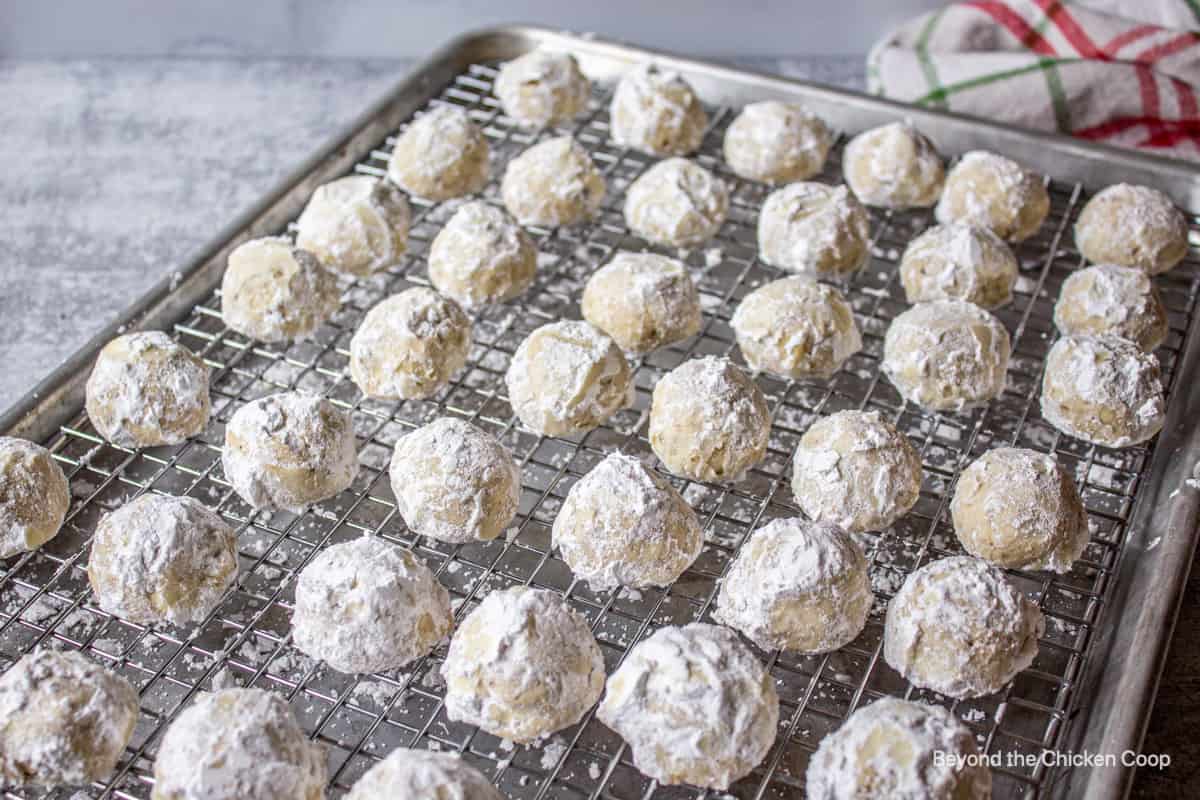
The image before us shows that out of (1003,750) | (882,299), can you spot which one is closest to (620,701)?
(1003,750)

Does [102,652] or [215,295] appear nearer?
[102,652]

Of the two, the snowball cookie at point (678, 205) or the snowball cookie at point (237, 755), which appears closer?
the snowball cookie at point (237, 755)

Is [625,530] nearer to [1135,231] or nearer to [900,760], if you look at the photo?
[900,760]

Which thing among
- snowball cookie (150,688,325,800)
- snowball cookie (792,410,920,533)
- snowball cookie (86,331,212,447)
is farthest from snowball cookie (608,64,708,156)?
snowball cookie (150,688,325,800)

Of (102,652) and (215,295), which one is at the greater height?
(215,295)

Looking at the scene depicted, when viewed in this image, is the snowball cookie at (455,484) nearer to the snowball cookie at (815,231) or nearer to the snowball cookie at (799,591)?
the snowball cookie at (799,591)

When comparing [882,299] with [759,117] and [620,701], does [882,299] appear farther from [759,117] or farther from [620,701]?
[620,701]

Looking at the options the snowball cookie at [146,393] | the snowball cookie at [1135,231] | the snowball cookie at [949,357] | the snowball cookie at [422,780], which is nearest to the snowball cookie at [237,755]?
the snowball cookie at [422,780]

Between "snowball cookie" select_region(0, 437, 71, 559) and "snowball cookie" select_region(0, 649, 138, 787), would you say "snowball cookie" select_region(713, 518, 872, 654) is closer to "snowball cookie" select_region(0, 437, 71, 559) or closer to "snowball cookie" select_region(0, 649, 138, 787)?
"snowball cookie" select_region(0, 649, 138, 787)
